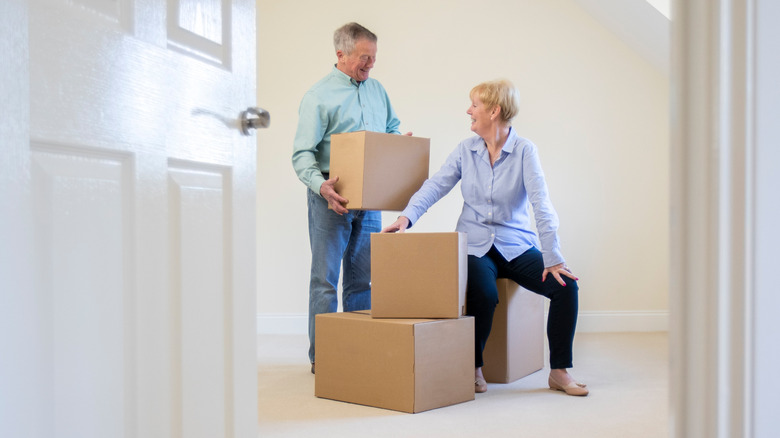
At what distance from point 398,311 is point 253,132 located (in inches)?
44.0

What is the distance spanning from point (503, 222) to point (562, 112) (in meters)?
1.43

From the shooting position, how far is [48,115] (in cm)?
87

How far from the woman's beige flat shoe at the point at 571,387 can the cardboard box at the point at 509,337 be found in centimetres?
19

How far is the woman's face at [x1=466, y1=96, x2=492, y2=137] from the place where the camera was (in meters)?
2.59

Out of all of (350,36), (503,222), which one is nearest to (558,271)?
(503,222)

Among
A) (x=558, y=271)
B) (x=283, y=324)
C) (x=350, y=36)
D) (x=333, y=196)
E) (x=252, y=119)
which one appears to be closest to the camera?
(x=252, y=119)

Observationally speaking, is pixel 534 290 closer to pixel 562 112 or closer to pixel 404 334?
pixel 404 334

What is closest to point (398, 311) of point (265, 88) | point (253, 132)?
point (253, 132)

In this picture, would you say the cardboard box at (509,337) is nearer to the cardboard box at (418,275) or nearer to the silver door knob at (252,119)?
the cardboard box at (418,275)

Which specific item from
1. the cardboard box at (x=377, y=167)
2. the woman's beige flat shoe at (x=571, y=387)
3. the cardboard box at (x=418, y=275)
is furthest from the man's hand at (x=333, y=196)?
the woman's beige flat shoe at (x=571, y=387)

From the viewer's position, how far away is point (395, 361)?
220 centimetres

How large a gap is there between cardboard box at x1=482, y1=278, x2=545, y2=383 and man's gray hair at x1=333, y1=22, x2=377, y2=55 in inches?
40.6

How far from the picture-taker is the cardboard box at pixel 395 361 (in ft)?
7.15

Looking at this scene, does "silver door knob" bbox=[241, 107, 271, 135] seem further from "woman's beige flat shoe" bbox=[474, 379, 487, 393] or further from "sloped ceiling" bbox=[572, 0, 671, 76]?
"sloped ceiling" bbox=[572, 0, 671, 76]
